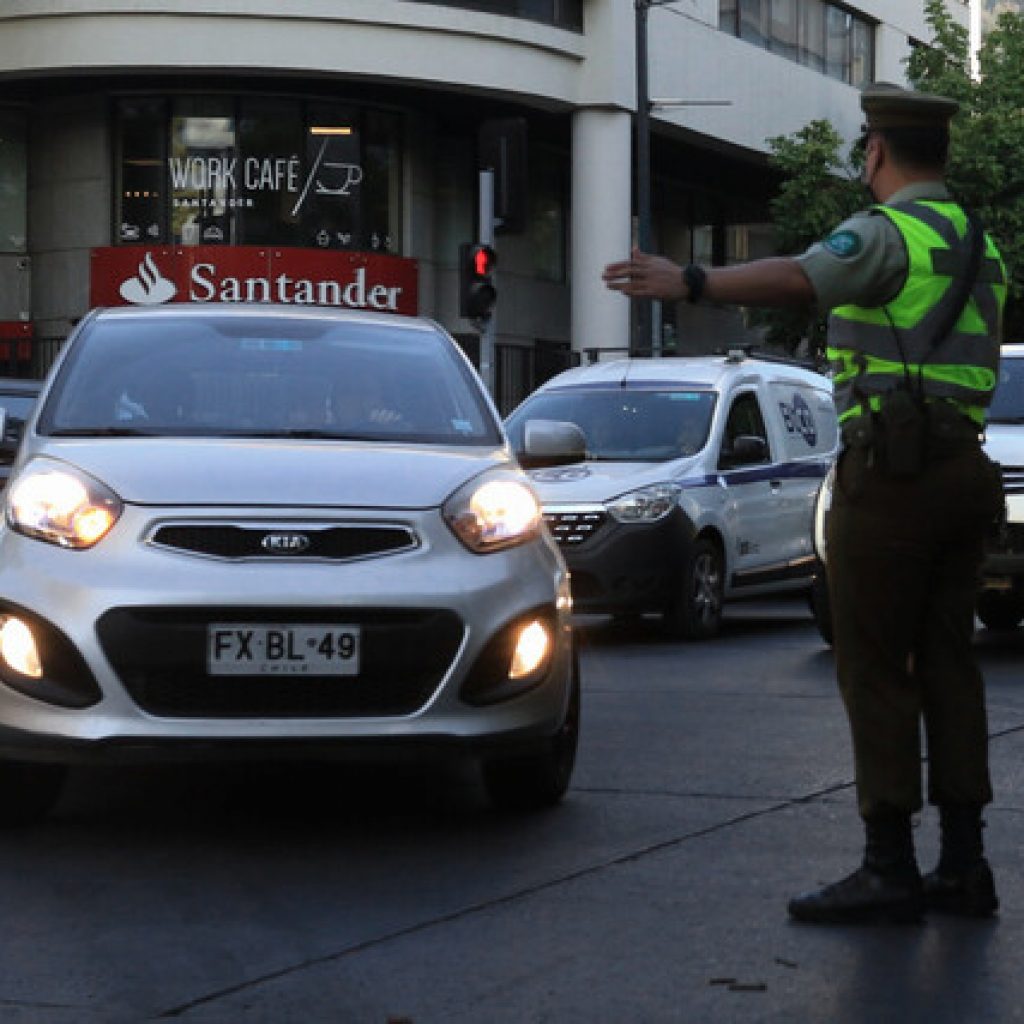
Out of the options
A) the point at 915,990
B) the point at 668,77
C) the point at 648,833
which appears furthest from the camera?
the point at 668,77

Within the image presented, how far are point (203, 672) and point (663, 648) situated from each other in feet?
26.2

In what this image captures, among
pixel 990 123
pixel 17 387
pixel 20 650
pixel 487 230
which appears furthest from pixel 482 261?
pixel 990 123

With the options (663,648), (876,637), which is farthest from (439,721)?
(663,648)

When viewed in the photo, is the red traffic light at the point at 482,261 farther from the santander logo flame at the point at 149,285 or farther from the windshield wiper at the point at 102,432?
the santander logo flame at the point at 149,285

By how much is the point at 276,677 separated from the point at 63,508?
78cm

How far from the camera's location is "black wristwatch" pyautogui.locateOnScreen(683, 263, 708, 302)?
5496 millimetres

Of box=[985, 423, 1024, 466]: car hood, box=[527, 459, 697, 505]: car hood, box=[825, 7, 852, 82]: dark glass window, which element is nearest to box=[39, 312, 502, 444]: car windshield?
box=[985, 423, 1024, 466]: car hood

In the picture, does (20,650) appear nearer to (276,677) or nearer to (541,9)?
(276,677)

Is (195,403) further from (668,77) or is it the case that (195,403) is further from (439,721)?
(668,77)

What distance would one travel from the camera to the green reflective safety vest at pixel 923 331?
5648 mm


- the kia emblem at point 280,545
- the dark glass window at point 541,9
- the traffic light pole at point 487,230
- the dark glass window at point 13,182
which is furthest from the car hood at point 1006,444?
the dark glass window at point 13,182

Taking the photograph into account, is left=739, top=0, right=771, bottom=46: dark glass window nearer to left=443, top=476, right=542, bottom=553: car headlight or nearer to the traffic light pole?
the traffic light pole

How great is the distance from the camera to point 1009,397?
47.1 ft

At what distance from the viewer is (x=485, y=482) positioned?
7199 mm
